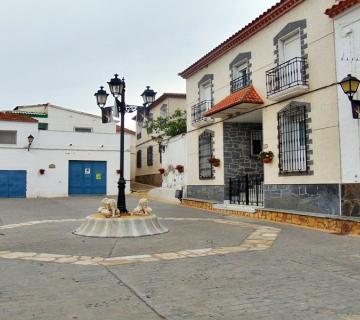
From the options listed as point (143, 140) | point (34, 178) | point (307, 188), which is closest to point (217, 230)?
point (307, 188)

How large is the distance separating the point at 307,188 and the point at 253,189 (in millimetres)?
3824

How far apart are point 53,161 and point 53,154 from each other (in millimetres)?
397

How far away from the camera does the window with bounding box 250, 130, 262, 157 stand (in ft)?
51.4

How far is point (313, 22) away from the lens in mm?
10688

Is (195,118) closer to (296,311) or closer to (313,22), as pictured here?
(313,22)

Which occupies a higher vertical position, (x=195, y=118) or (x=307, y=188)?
(x=195, y=118)

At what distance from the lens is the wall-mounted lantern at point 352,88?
8875 mm

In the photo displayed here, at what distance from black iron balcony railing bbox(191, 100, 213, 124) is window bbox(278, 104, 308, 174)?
471cm

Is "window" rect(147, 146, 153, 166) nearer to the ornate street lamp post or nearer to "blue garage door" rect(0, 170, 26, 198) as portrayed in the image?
"blue garage door" rect(0, 170, 26, 198)


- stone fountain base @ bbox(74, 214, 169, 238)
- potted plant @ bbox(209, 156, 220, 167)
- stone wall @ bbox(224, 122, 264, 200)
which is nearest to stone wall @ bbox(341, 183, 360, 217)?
stone fountain base @ bbox(74, 214, 169, 238)

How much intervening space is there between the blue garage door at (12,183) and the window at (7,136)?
1661 mm

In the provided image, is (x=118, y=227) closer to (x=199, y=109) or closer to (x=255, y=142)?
(x=255, y=142)

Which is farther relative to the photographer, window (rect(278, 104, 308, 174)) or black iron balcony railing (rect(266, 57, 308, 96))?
window (rect(278, 104, 308, 174))

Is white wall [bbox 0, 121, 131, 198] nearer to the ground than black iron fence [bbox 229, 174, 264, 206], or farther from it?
farther from it
